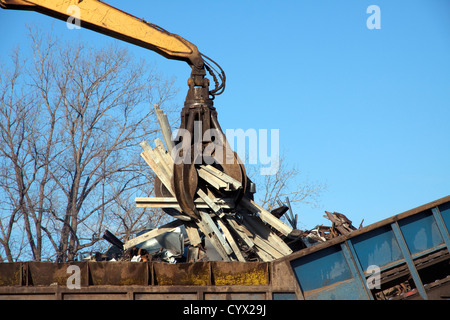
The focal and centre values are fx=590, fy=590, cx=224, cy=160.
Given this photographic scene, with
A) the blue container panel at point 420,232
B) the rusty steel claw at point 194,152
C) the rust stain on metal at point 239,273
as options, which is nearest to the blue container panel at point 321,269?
the rust stain on metal at point 239,273

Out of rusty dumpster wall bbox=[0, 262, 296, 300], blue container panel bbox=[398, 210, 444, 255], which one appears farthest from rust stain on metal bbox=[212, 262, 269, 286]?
blue container panel bbox=[398, 210, 444, 255]

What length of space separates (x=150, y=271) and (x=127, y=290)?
38 centimetres

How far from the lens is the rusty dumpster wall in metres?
7.20

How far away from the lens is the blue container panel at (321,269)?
7.18m

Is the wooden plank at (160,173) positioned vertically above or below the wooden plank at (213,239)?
above

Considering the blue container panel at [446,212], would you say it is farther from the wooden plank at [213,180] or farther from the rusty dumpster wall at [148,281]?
the wooden plank at [213,180]

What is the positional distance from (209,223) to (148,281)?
2.66 meters

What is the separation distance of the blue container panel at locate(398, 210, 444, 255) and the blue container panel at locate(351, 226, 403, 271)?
177mm

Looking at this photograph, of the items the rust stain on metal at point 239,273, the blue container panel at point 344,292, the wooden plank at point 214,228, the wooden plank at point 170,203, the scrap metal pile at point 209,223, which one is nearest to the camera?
the blue container panel at point 344,292

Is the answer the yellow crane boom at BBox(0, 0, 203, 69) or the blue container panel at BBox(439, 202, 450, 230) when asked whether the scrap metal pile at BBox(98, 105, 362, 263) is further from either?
the blue container panel at BBox(439, 202, 450, 230)

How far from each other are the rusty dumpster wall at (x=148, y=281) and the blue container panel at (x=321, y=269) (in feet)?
0.55

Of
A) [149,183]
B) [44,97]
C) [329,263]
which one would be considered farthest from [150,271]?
[44,97]
